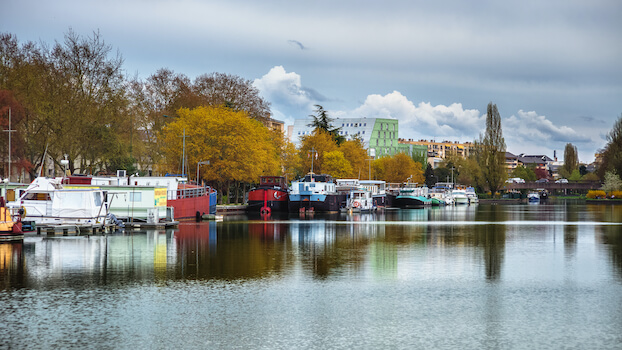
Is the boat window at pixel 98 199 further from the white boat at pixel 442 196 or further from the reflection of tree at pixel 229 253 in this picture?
the white boat at pixel 442 196

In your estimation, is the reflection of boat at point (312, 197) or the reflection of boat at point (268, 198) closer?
the reflection of boat at point (312, 197)

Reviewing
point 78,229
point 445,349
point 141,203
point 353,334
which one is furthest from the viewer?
point 141,203

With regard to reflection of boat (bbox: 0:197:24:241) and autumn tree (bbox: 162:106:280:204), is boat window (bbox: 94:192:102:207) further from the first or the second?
autumn tree (bbox: 162:106:280:204)

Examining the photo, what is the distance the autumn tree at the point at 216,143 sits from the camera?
84.8m

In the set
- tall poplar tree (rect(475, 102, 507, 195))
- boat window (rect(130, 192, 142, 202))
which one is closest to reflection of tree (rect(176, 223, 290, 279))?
boat window (rect(130, 192, 142, 202))

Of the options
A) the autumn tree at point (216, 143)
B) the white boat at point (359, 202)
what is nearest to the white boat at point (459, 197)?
the white boat at point (359, 202)

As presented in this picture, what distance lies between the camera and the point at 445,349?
1467 cm

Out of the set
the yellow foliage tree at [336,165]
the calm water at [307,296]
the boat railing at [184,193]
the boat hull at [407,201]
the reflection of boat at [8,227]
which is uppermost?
the yellow foliage tree at [336,165]

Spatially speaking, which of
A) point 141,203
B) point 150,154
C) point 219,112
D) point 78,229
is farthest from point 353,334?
point 150,154

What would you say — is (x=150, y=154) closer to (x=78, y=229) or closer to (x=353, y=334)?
(x=78, y=229)

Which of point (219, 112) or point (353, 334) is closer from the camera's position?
point (353, 334)

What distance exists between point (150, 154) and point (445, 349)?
81460 mm

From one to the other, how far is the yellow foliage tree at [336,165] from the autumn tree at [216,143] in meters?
37.3

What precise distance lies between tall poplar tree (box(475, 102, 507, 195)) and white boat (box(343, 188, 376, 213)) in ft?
260
